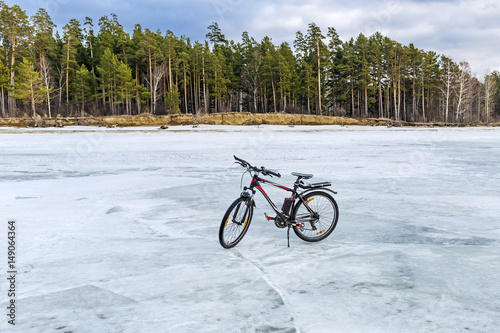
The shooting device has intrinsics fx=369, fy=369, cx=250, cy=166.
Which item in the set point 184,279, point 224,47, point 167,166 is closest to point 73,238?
point 184,279

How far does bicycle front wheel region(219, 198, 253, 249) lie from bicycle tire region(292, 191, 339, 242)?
670 millimetres

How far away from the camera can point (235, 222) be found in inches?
194

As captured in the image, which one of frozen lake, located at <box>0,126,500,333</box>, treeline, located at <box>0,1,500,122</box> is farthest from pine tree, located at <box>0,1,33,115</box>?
frozen lake, located at <box>0,126,500,333</box>

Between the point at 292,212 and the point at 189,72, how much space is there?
A: 211 ft

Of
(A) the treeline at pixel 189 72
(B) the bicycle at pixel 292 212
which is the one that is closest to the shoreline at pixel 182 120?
(A) the treeline at pixel 189 72

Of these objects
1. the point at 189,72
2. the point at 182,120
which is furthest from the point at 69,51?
the point at 182,120

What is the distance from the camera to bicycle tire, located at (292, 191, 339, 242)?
516 centimetres

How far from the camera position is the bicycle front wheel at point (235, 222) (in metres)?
4.75

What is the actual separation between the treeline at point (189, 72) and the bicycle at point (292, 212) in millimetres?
50556

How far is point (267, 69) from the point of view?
6328 centimetres

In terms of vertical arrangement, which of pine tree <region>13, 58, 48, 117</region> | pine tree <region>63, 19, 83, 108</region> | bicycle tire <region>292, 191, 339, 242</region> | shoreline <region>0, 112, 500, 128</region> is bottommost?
bicycle tire <region>292, 191, 339, 242</region>

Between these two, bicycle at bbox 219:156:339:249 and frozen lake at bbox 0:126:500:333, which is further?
bicycle at bbox 219:156:339:249

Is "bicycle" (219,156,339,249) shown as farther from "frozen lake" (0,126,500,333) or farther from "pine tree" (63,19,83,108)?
"pine tree" (63,19,83,108)

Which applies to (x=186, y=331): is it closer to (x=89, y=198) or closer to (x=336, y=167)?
(x=89, y=198)
